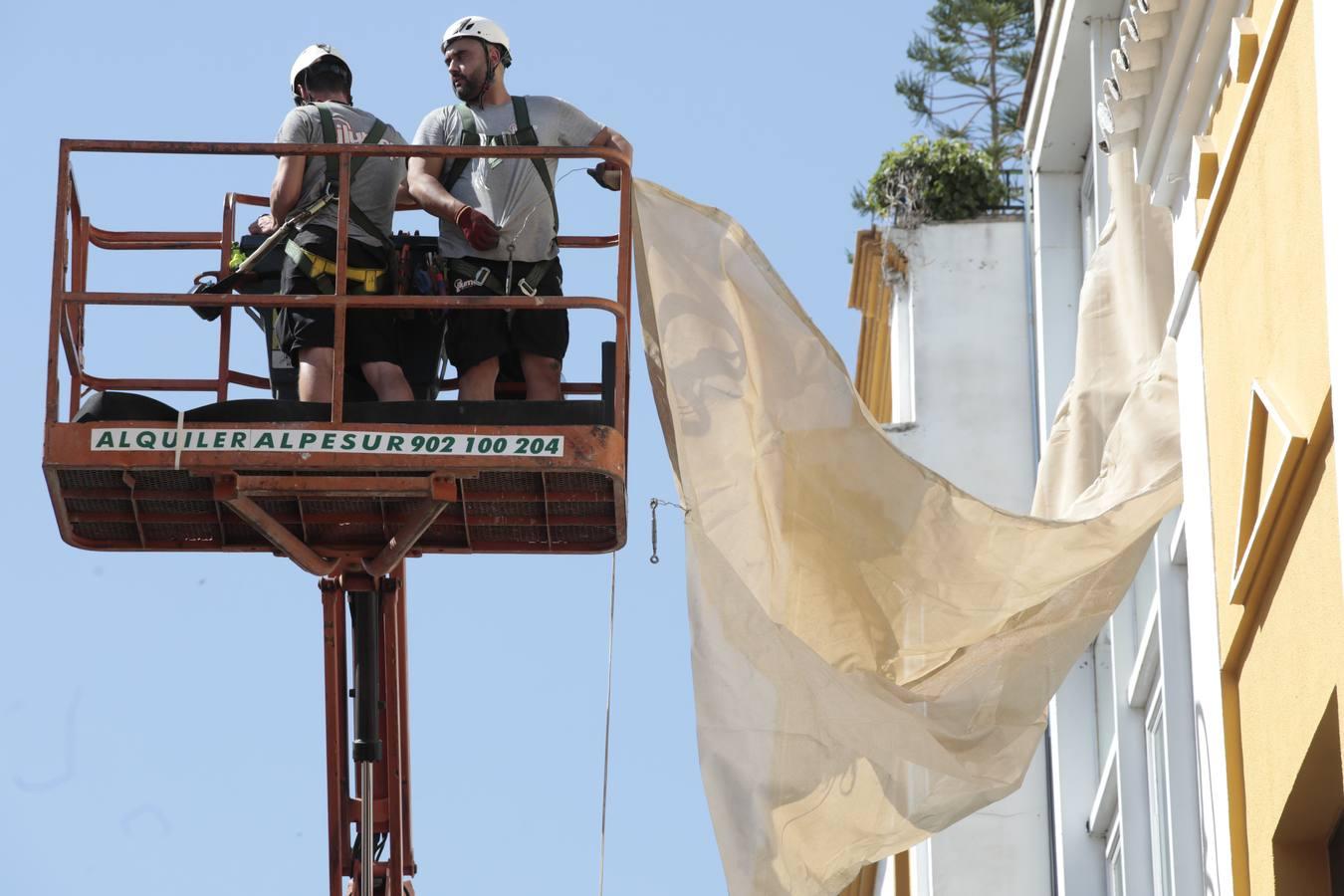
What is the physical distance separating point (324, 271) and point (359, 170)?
1.84ft

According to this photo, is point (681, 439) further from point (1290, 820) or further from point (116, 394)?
point (1290, 820)

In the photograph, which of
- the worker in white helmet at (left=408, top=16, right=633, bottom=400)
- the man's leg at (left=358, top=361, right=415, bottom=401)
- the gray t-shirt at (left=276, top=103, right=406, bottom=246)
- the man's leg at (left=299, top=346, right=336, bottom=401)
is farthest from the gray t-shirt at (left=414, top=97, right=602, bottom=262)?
the man's leg at (left=299, top=346, right=336, bottom=401)

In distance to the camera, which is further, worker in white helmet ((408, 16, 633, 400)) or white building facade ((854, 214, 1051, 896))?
white building facade ((854, 214, 1051, 896))

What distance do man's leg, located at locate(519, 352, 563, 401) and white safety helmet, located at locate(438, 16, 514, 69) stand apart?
1.42 metres

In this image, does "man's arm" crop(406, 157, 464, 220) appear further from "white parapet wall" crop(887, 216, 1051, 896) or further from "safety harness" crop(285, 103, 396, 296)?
"white parapet wall" crop(887, 216, 1051, 896)

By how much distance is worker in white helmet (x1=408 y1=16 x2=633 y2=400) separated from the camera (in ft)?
39.0

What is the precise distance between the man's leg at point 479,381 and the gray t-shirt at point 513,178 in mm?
509

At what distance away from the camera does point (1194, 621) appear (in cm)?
1061

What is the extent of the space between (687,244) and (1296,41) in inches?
159

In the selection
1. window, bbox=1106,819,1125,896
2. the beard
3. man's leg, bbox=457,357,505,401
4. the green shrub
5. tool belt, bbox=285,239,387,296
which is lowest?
window, bbox=1106,819,1125,896

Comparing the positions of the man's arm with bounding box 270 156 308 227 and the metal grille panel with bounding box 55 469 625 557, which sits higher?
the man's arm with bounding box 270 156 308 227

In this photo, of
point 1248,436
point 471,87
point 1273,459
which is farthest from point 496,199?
point 1273,459

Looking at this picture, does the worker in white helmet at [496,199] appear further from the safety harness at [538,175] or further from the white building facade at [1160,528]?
the white building facade at [1160,528]

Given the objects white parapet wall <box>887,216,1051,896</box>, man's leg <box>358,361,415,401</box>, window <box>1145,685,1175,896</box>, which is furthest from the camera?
white parapet wall <box>887,216,1051,896</box>
